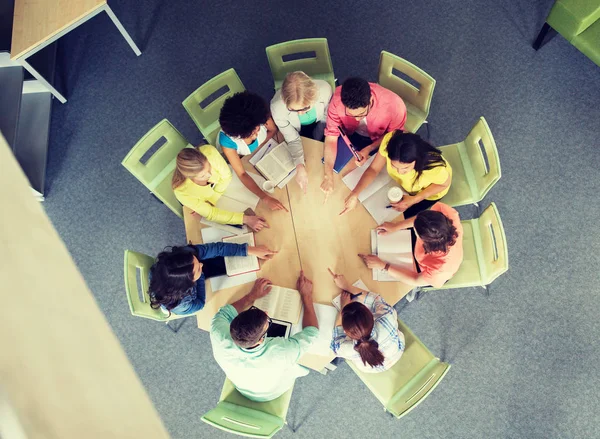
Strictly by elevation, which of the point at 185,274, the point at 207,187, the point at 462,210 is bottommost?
the point at 462,210

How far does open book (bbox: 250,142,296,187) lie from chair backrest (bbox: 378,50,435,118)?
0.87 meters

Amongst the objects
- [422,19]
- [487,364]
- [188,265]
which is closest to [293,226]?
[188,265]

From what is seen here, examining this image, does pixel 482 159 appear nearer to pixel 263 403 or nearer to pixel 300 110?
pixel 300 110

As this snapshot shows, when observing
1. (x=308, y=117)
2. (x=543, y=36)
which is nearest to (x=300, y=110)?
(x=308, y=117)

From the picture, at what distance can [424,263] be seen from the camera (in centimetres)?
269

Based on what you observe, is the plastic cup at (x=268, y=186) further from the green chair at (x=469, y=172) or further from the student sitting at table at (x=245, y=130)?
the green chair at (x=469, y=172)

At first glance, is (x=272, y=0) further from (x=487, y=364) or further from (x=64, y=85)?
(x=487, y=364)

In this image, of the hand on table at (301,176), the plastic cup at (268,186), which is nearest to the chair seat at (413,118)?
the hand on table at (301,176)

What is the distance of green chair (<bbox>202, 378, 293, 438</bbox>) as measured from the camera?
8.54ft

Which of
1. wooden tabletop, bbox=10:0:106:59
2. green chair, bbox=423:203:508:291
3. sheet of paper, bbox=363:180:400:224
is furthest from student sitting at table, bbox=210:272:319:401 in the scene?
wooden tabletop, bbox=10:0:106:59

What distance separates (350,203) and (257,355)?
1055mm

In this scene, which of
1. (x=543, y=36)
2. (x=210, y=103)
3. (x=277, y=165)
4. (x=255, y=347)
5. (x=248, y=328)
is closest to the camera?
(x=248, y=328)

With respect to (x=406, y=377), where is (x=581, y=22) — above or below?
above

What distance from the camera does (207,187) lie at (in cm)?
283
